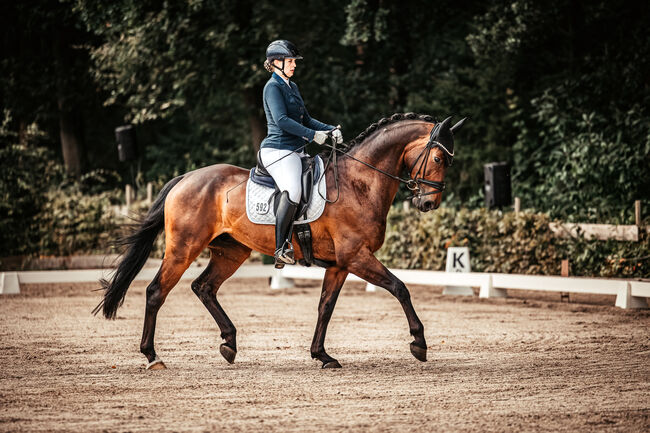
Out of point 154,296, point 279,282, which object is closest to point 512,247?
point 279,282

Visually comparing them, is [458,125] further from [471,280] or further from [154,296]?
[471,280]

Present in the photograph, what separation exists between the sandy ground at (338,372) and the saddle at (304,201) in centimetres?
113

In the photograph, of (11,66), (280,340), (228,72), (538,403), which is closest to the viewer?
(538,403)

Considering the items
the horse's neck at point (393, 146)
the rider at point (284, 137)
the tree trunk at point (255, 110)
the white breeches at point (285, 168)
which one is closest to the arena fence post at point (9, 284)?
the rider at point (284, 137)

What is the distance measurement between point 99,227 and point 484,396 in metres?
15.3

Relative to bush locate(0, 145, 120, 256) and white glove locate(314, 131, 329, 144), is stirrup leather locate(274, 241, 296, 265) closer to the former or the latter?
white glove locate(314, 131, 329, 144)

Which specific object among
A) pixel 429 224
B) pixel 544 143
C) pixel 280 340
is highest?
pixel 544 143

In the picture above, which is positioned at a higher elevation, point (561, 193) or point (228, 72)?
point (228, 72)

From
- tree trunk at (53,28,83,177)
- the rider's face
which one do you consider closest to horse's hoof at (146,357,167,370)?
the rider's face

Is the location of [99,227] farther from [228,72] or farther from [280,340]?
[280,340]

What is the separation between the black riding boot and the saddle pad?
0.14 m

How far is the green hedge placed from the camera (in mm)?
14719

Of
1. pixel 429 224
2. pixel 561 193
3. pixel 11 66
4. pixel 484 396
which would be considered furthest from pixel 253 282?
pixel 11 66

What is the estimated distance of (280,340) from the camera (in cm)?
1005
